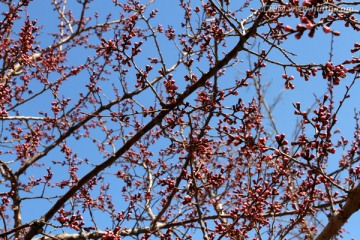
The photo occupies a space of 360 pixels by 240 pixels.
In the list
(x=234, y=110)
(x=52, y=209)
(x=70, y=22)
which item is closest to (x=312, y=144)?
(x=234, y=110)

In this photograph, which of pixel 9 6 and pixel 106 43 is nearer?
pixel 106 43

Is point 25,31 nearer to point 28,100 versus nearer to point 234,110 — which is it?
point 28,100

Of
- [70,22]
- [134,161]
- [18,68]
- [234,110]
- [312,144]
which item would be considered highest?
[70,22]

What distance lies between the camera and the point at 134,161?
736 cm

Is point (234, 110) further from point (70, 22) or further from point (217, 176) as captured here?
point (70, 22)

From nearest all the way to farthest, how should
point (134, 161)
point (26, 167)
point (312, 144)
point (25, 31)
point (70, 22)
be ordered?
point (312, 144) < point (25, 31) < point (26, 167) < point (134, 161) < point (70, 22)

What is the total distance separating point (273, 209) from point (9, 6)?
732cm

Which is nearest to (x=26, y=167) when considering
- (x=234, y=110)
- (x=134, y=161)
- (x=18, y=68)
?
(x=134, y=161)

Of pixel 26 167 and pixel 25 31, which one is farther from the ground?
pixel 25 31

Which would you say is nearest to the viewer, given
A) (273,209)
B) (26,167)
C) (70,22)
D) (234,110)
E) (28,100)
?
(234,110)

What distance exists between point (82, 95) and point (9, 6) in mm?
2602

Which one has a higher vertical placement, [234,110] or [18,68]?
[18,68]

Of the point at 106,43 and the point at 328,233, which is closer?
the point at 328,233

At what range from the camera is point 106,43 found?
150 inches
